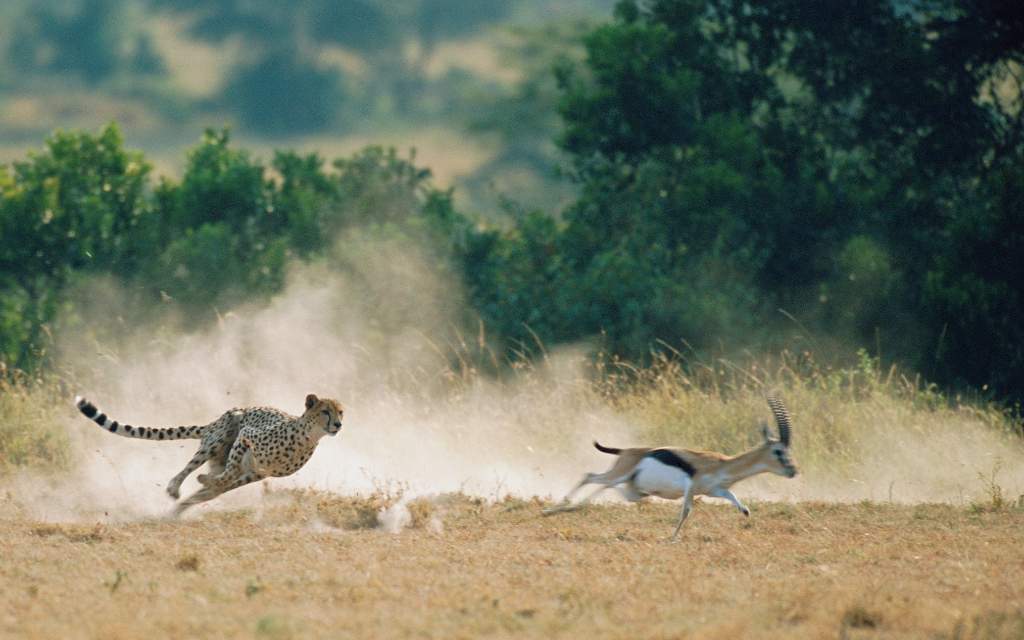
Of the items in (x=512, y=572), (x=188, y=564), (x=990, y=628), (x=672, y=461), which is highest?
(x=188, y=564)

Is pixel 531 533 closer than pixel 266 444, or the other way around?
pixel 531 533

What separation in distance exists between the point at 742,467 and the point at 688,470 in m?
0.39

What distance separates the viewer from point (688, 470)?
8.60 meters

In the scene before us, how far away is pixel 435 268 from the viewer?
60.4 ft

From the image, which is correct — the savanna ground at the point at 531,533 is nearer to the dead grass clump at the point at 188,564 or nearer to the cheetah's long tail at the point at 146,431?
the dead grass clump at the point at 188,564

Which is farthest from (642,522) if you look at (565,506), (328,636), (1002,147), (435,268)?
(1002,147)

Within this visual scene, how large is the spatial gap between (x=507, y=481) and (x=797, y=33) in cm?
988

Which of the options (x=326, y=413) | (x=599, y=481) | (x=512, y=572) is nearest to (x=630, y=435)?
(x=599, y=481)

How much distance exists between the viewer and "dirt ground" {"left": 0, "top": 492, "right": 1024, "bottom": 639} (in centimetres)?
637

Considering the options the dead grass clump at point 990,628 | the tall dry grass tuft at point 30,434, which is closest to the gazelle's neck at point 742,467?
the dead grass clump at point 990,628

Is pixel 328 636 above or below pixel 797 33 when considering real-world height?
below

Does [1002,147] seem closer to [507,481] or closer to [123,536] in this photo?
[507,481]

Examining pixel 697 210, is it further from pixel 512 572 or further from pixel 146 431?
pixel 512 572

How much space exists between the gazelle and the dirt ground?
0.31 meters
